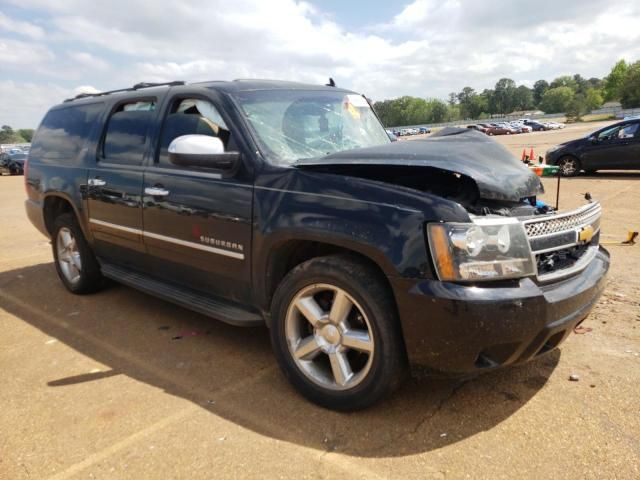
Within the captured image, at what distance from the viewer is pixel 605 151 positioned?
1312 cm

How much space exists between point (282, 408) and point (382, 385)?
2.06 feet

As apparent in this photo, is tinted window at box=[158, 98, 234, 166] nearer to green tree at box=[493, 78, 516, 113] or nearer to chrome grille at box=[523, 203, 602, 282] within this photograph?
chrome grille at box=[523, 203, 602, 282]

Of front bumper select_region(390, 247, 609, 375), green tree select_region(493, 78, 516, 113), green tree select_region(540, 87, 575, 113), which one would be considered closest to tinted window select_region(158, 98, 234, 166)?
front bumper select_region(390, 247, 609, 375)

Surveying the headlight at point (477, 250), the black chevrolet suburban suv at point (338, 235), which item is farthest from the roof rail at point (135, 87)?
the headlight at point (477, 250)

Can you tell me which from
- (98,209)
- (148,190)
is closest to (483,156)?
(148,190)

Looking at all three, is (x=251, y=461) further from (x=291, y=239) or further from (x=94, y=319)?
(x=94, y=319)

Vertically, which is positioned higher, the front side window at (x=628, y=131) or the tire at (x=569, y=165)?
the front side window at (x=628, y=131)

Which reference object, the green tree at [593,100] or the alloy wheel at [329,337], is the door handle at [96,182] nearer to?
the alloy wheel at [329,337]

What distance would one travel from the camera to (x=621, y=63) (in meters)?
127

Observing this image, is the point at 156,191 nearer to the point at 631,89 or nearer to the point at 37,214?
the point at 37,214

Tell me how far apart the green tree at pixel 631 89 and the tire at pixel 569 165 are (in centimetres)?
10593

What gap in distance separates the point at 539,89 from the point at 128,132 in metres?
193

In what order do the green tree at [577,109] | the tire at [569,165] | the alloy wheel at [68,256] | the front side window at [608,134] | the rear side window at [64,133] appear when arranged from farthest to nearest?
1. the green tree at [577,109]
2. the tire at [569,165]
3. the front side window at [608,134]
4. the alloy wheel at [68,256]
5. the rear side window at [64,133]

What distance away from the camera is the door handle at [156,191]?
3672mm
